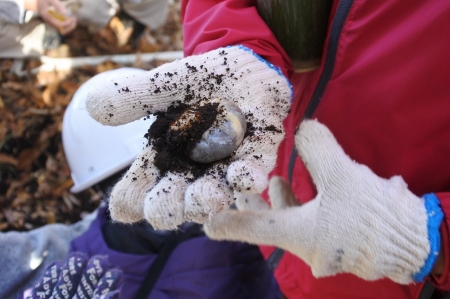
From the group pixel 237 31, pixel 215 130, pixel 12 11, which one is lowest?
pixel 12 11

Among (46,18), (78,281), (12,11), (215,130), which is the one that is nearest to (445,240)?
(215,130)

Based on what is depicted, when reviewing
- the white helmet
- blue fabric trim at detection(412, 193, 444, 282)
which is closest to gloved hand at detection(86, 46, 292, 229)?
blue fabric trim at detection(412, 193, 444, 282)

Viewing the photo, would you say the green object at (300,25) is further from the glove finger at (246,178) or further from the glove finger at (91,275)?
the glove finger at (91,275)

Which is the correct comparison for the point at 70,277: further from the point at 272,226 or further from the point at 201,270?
the point at 272,226

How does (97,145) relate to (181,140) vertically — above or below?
below

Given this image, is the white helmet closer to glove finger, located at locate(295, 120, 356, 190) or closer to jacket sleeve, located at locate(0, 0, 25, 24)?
jacket sleeve, located at locate(0, 0, 25, 24)

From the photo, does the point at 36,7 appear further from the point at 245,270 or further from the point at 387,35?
the point at 387,35
